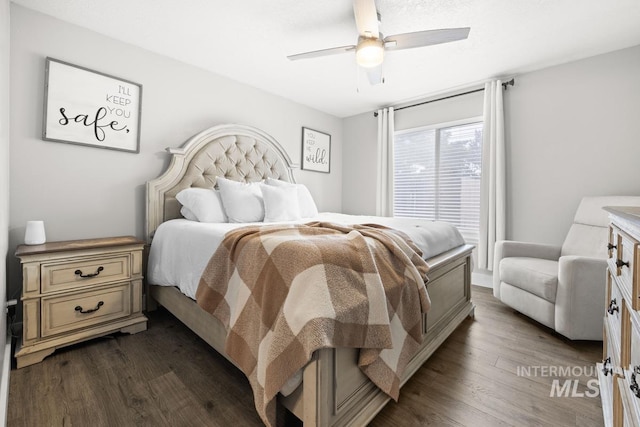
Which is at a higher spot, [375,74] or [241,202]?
[375,74]

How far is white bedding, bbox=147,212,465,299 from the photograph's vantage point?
172 centimetres

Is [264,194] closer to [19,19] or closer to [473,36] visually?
[19,19]

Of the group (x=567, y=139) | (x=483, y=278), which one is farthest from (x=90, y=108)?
(x=567, y=139)

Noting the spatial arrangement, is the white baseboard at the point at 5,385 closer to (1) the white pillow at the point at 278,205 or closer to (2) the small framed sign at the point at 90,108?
(2) the small framed sign at the point at 90,108

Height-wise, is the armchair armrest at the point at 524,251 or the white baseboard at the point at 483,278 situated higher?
the armchair armrest at the point at 524,251

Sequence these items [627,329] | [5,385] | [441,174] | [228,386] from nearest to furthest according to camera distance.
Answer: [627,329] < [5,385] < [228,386] < [441,174]

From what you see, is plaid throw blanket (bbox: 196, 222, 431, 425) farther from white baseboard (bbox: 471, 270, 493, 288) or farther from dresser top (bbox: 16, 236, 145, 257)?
white baseboard (bbox: 471, 270, 493, 288)

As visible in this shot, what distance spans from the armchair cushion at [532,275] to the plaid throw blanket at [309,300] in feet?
4.13

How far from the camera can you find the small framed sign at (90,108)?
208 centimetres

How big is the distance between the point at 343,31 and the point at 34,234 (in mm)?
2711

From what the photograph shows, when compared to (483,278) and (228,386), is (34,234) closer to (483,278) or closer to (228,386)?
(228,386)

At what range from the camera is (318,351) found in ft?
3.31

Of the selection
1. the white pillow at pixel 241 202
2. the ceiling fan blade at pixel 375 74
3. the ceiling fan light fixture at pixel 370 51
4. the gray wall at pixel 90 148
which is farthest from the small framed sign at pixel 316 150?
the ceiling fan light fixture at pixel 370 51

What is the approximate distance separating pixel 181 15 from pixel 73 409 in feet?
8.40
